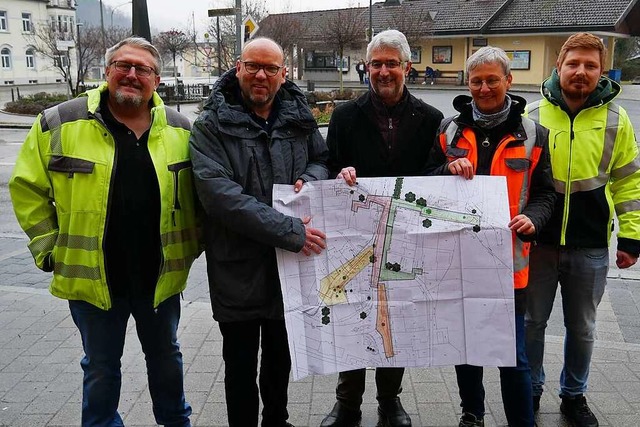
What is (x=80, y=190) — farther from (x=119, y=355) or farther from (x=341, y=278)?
(x=341, y=278)

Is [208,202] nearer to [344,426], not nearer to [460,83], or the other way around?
[344,426]

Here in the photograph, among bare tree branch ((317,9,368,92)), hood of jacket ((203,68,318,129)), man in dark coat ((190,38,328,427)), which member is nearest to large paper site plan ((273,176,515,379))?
man in dark coat ((190,38,328,427))

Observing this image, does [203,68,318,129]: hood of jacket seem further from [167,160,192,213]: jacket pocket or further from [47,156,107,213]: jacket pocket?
[47,156,107,213]: jacket pocket

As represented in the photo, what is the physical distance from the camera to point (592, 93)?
3.26 m

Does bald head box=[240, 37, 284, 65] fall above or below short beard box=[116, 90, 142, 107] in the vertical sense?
above

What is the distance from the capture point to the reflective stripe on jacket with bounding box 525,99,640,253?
10.7ft

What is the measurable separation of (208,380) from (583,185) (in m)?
2.73

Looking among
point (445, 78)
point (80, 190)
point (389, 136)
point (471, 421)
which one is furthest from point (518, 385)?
point (445, 78)

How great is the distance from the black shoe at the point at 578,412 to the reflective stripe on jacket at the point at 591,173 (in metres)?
0.99

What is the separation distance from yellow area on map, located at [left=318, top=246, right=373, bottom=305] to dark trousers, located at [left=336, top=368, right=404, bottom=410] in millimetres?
700

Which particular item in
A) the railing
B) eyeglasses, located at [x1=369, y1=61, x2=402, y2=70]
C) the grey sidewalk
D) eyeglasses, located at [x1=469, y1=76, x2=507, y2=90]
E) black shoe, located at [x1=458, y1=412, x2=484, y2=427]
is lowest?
the grey sidewalk

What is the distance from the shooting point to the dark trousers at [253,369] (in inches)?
123

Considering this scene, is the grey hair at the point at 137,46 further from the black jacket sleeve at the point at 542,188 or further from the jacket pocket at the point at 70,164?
the black jacket sleeve at the point at 542,188

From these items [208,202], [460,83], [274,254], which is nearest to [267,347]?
[274,254]
